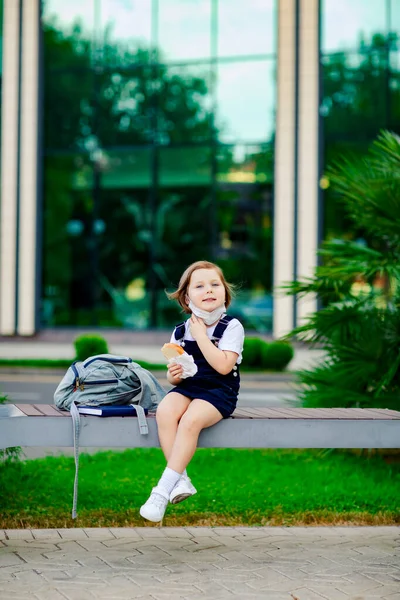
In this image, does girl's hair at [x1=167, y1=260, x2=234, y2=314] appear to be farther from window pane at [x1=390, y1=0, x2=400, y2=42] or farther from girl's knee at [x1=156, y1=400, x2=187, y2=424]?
window pane at [x1=390, y1=0, x2=400, y2=42]

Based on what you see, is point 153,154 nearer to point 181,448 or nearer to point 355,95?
point 355,95

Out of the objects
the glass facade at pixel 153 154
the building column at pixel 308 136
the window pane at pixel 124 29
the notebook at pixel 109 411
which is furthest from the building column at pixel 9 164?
the notebook at pixel 109 411

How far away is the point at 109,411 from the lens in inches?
163

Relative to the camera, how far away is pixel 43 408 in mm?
4426

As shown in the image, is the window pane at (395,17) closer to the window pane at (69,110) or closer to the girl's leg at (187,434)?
the window pane at (69,110)

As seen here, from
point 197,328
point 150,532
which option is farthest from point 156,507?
point 197,328

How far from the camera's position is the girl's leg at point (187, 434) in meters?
4.06

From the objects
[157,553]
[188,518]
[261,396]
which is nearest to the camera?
[157,553]

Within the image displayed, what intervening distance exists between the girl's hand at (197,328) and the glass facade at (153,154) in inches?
691

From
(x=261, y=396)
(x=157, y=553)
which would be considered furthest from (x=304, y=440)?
(x=261, y=396)

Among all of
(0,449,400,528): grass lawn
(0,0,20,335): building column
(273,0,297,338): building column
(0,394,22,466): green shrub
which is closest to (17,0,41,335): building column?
(0,0,20,335): building column

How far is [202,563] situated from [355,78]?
62.4 ft

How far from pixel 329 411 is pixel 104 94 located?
1950 cm

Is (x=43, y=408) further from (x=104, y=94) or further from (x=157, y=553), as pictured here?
(x=104, y=94)
